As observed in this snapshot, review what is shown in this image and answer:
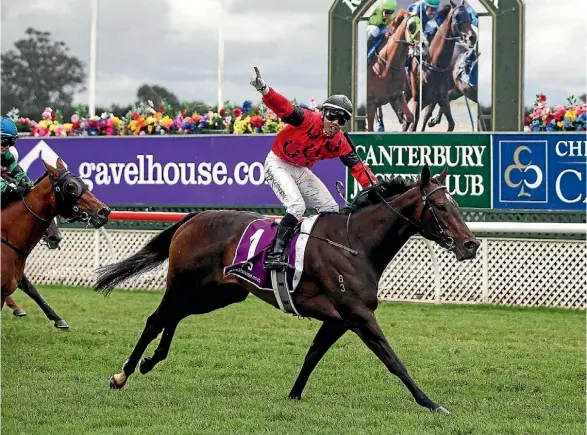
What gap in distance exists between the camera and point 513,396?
24.3 feet

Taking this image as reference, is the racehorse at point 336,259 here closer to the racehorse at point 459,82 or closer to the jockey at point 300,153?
the jockey at point 300,153

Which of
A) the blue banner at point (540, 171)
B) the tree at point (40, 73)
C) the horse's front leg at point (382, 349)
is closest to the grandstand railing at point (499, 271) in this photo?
the blue banner at point (540, 171)

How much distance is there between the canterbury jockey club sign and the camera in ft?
40.7

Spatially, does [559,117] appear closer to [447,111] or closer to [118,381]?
[447,111]

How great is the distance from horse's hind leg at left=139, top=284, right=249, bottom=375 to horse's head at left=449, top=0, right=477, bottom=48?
6.73m

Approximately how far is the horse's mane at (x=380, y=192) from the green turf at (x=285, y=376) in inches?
52.0

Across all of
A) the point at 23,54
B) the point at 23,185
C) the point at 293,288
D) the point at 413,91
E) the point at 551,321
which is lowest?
the point at 551,321

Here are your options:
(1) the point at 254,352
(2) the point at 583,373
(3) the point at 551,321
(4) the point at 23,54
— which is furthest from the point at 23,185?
(4) the point at 23,54

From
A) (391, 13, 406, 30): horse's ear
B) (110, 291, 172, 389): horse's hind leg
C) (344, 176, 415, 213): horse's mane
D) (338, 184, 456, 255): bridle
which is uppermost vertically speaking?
(391, 13, 406, 30): horse's ear

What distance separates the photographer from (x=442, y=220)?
681cm

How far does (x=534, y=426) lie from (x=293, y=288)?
→ 71.5 inches

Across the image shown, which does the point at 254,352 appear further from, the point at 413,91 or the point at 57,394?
the point at 413,91

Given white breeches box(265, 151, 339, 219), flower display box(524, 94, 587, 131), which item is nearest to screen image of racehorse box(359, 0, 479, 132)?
flower display box(524, 94, 587, 131)

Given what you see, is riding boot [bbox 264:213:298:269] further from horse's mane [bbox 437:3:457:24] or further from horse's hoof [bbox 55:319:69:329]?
horse's mane [bbox 437:3:457:24]
